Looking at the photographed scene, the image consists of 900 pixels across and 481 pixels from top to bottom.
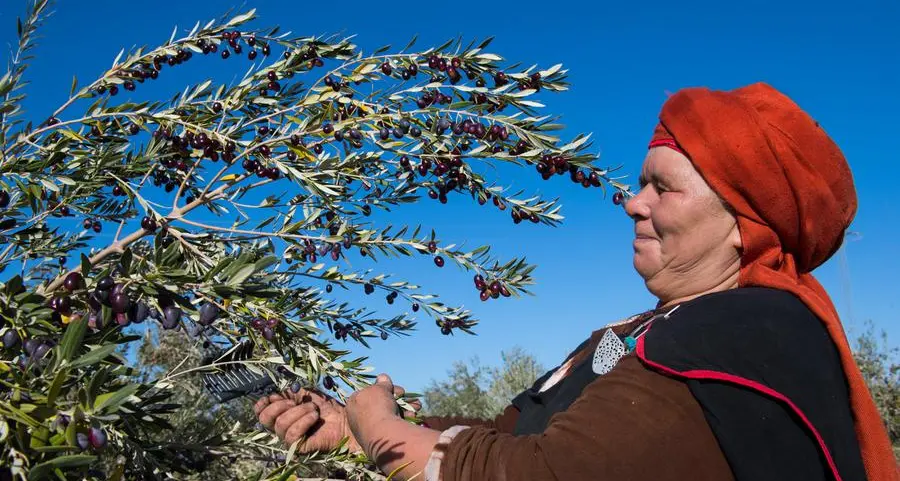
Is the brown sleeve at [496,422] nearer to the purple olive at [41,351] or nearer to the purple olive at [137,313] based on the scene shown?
the purple olive at [137,313]

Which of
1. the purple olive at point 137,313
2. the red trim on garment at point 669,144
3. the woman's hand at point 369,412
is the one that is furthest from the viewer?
the red trim on garment at point 669,144

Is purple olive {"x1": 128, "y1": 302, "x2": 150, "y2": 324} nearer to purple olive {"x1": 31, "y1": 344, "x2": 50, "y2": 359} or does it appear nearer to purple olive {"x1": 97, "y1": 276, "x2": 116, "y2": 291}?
purple olive {"x1": 97, "y1": 276, "x2": 116, "y2": 291}

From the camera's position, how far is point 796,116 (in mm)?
2105

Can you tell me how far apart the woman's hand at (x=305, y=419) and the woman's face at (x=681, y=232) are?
1050 mm

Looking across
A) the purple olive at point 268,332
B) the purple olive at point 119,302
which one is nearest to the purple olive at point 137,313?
the purple olive at point 119,302

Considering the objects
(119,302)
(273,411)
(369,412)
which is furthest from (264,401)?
(119,302)

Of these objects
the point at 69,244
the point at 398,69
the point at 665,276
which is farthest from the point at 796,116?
the point at 69,244

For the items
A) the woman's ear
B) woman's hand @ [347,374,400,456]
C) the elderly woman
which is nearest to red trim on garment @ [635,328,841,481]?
the elderly woman

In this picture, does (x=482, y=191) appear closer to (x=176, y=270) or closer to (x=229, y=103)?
(x=229, y=103)

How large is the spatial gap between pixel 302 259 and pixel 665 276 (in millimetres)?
1182

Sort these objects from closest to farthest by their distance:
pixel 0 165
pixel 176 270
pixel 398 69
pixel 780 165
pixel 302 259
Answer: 1. pixel 176 270
2. pixel 780 165
3. pixel 0 165
4. pixel 302 259
5. pixel 398 69

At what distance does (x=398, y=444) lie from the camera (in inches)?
75.2

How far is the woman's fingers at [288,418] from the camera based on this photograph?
2219mm

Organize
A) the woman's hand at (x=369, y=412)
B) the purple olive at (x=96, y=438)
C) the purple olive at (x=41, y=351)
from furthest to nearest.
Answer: the woman's hand at (x=369, y=412), the purple olive at (x=41, y=351), the purple olive at (x=96, y=438)
